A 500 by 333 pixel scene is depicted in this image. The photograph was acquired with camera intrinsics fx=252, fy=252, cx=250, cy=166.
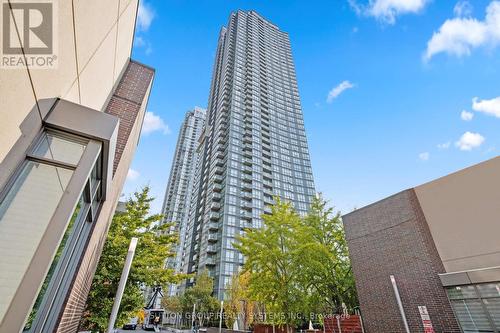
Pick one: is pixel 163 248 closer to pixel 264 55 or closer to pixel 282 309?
pixel 282 309

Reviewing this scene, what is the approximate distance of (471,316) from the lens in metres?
11.0

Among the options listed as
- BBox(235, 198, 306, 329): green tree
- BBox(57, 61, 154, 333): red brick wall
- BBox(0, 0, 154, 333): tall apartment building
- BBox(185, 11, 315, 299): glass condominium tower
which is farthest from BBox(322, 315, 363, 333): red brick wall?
BBox(185, 11, 315, 299): glass condominium tower

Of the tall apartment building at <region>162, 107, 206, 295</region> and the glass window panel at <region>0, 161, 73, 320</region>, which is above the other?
the tall apartment building at <region>162, 107, 206, 295</region>

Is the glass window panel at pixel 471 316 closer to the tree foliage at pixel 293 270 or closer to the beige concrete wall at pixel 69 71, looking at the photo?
the tree foliage at pixel 293 270

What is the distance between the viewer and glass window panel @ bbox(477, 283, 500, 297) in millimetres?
10583

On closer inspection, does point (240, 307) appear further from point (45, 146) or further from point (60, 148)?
point (45, 146)

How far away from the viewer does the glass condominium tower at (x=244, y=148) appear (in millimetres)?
60812

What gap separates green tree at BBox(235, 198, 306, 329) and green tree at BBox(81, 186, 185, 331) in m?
5.51

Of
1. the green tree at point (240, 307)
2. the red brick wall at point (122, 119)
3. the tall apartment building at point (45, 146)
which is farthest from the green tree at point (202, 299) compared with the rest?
the tall apartment building at point (45, 146)

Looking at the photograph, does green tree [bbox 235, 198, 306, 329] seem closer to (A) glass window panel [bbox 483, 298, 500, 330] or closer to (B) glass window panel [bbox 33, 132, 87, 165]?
(A) glass window panel [bbox 483, 298, 500, 330]

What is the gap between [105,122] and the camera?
4.07m

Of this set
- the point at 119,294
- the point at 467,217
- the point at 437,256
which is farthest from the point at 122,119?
the point at 467,217

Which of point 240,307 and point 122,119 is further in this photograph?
point 240,307

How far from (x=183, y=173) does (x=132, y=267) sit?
102051 mm
